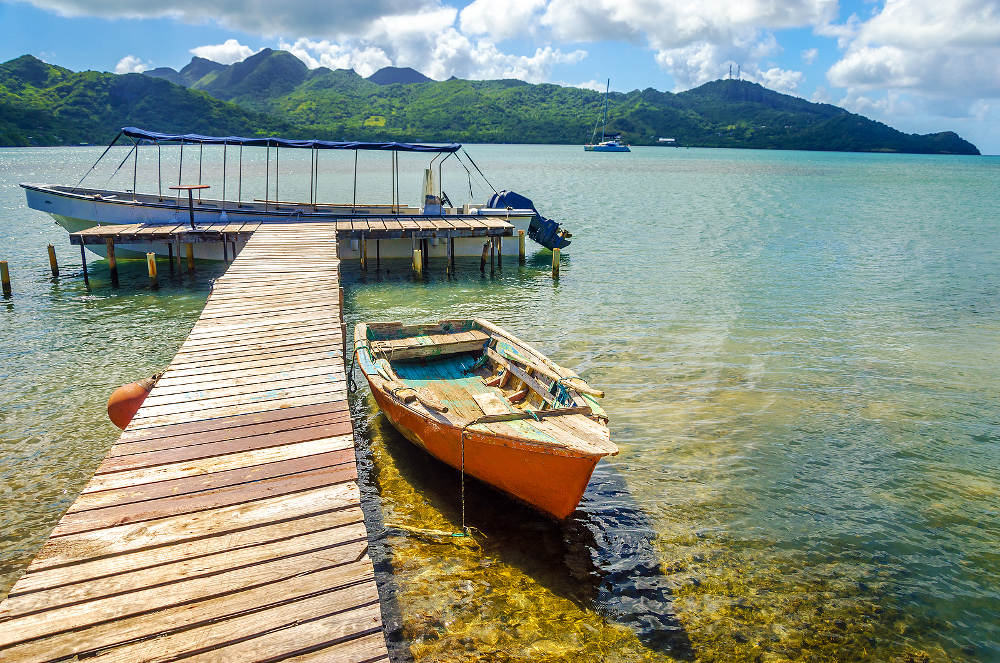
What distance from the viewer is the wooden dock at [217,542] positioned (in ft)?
13.4

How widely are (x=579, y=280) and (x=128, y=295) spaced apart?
15.3 m

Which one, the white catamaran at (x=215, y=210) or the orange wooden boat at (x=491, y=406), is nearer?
the orange wooden boat at (x=491, y=406)

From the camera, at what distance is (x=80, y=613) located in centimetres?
423

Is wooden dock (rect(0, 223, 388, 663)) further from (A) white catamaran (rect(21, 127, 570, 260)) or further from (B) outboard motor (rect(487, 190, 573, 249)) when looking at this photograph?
(B) outboard motor (rect(487, 190, 573, 249))

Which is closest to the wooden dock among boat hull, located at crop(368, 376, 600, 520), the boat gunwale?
boat hull, located at crop(368, 376, 600, 520)

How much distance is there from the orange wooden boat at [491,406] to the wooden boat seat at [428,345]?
0.02 m

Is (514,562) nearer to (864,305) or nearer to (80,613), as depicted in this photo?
(80,613)

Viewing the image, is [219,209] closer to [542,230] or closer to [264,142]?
[264,142]

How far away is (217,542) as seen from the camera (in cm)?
507

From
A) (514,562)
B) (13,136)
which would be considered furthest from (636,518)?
(13,136)

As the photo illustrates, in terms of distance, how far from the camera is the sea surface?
267 inches

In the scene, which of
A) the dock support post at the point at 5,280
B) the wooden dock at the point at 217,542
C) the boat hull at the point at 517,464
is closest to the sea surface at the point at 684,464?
the dock support post at the point at 5,280

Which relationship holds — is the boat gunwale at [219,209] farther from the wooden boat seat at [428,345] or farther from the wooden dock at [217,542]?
the wooden dock at [217,542]

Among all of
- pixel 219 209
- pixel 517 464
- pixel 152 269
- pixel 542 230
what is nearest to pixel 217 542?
pixel 517 464
